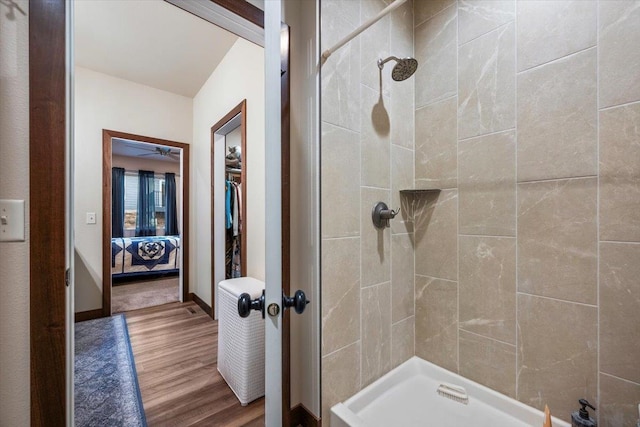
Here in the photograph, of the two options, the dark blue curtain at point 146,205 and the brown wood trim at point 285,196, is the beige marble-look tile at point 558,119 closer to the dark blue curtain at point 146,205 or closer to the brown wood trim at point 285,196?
the brown wood trim at point 285,196

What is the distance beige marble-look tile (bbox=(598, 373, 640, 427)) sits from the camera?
35.9 inches

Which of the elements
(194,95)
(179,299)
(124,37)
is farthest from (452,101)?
(179,299)

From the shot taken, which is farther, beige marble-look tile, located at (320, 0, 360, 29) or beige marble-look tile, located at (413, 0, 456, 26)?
beige marble-look tile, located at (413, 0, 456, 26)

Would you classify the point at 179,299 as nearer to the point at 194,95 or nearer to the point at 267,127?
the point at 194,95

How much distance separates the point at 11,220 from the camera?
0.64m

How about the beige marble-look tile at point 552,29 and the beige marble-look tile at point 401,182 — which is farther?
the beige marble-look tile at point 401,182

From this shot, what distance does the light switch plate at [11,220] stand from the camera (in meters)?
0.63

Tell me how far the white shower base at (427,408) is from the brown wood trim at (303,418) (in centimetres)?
15

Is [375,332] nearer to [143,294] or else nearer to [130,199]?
[143,294]

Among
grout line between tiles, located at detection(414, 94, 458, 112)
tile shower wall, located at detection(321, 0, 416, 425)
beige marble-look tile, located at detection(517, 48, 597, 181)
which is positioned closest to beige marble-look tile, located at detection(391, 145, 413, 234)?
tile shower wall, located at detection(321, 0, 416, 425)

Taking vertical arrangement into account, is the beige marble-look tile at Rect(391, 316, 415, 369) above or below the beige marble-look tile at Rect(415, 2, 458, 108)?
below

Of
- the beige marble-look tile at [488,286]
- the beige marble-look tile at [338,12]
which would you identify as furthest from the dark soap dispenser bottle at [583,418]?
the beige marble-look tile at [338,12]

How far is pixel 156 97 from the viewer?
317cm

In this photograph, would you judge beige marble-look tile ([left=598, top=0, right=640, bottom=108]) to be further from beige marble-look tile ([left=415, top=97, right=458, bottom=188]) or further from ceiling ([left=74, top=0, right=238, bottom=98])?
ceiling ([left=74, top=0, right=238, bottom=98])
